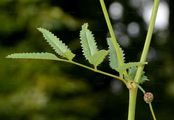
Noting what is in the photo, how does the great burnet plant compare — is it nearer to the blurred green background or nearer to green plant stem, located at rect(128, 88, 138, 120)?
green plant stem, located at rect(128, 88, 138, 120)

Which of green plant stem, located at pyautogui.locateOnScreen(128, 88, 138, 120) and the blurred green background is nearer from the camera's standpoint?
green plant stem, located at pyautogui.locateOnScreen(128, 88, 138, 120)

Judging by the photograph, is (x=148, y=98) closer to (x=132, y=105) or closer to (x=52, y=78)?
(x=132, y=105)

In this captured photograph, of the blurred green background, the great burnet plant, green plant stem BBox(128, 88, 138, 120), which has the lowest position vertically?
green plant stem BBox(128, 88, 138, 120)

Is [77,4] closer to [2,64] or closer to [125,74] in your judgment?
[2,64]

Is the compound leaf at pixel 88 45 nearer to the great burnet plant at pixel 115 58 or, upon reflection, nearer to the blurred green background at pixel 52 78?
the great burnet plant at pixel 115 58

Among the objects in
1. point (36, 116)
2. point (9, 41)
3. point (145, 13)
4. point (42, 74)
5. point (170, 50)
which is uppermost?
point (145, 13)

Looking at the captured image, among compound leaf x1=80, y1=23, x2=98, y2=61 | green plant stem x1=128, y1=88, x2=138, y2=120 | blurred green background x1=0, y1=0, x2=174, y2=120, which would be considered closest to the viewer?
green plant stem x1=128, y1=88, x2=138, y2=120

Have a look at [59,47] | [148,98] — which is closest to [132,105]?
[148,98]

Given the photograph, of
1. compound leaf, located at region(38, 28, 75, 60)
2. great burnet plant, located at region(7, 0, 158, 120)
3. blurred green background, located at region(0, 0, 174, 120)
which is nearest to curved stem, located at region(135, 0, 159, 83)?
great burnet plant, located at region(7, 0, 158, 120)

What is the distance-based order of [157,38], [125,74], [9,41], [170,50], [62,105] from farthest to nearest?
1. [157,38]
2. [170,50]
3. [9,41]
4. [62,105]
5. [125,74]

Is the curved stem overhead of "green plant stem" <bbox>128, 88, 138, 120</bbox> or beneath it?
overhead

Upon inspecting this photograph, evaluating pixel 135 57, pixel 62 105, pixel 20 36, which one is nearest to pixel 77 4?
pixel 135 57
